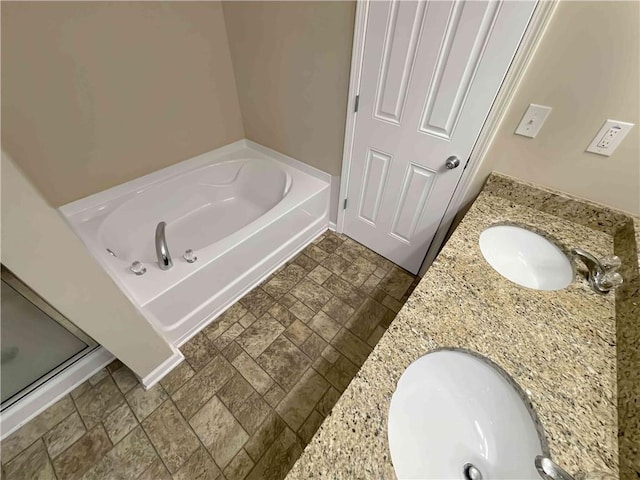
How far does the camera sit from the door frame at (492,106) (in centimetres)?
88

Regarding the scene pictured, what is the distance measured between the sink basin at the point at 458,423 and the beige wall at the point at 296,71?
4.57 ft

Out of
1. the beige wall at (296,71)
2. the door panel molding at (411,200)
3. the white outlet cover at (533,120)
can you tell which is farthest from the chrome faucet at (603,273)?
the beige wall at (296,71)

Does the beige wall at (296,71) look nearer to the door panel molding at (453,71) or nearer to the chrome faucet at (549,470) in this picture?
the door panel molding at (453,71)

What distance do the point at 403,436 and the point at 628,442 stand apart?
0.45 metres

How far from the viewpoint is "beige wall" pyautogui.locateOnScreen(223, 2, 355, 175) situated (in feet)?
4.47

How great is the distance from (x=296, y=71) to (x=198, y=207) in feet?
4.04

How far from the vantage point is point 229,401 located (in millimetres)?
1249

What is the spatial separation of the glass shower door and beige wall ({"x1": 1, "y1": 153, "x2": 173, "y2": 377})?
0.82ft

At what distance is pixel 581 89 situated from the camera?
88 cm

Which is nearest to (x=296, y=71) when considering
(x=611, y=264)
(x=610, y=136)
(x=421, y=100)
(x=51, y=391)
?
(x=421, y=100)

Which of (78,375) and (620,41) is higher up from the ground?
(620,41)

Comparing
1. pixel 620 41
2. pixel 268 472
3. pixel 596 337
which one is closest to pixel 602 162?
pixel 620 41

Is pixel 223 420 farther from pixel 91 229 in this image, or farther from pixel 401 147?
pixel 401 147

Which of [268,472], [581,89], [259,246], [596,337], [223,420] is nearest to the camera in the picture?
[596,337]
